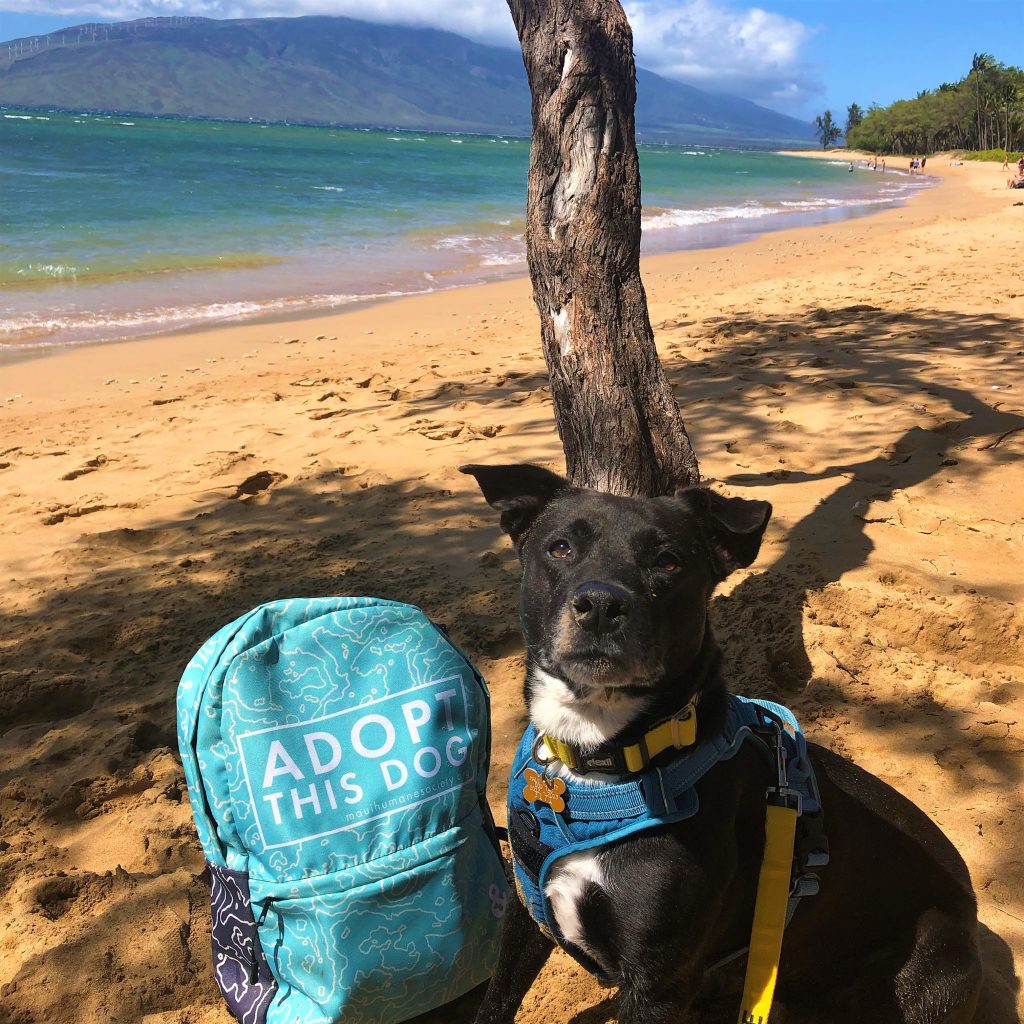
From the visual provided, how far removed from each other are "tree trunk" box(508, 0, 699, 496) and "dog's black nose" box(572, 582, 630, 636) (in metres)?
1.81

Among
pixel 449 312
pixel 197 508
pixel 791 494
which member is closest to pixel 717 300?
pixel 449 312

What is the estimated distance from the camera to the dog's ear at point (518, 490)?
8.80ft

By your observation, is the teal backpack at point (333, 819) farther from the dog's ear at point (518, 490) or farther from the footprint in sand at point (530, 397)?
the footprint in sand at point (530, 397)

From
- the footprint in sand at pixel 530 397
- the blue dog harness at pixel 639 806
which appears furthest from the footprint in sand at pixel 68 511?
the blue dog harness at pixel 639 806

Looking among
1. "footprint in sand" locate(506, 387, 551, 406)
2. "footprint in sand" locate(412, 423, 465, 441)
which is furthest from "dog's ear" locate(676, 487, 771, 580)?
"footprint in sand" locate(506, 387, 551, 406)

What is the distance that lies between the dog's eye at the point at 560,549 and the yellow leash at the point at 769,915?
864 millimetres

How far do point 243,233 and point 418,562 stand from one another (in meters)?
17.9

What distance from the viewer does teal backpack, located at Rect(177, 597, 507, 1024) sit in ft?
7.66

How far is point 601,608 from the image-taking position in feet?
7.37

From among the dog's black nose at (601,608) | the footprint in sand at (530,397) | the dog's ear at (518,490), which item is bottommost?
the footprint in sand at (530,397)

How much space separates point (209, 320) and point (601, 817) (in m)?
12.0

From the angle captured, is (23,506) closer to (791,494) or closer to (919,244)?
(791,494)

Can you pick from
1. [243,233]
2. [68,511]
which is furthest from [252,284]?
[68,511]

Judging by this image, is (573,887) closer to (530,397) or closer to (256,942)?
(256,942)
